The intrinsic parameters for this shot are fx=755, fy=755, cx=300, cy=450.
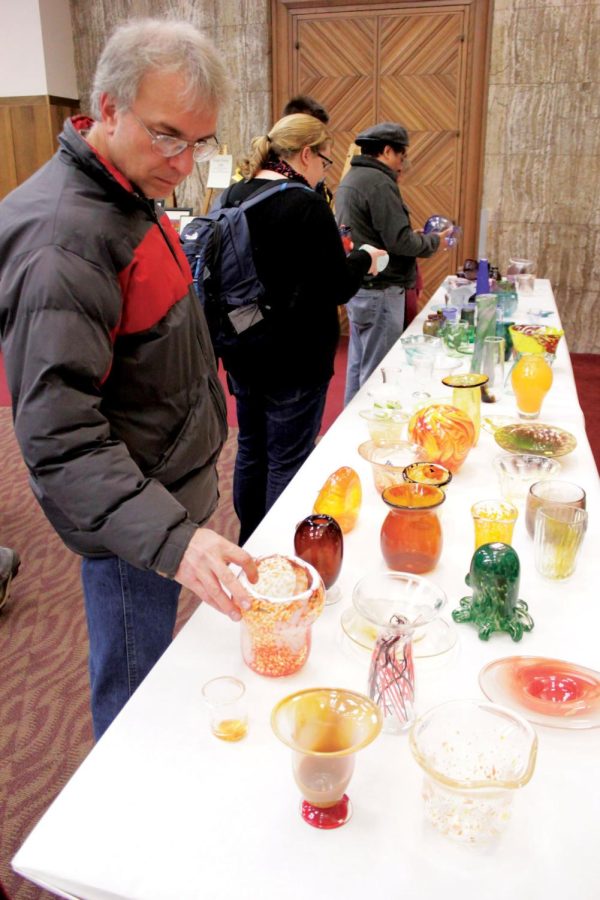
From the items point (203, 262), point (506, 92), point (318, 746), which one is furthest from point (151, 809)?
point (506, 92)

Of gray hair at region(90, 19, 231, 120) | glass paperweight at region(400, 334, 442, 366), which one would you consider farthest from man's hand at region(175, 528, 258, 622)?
glass paperweight at region(400, 334, 442, 366)

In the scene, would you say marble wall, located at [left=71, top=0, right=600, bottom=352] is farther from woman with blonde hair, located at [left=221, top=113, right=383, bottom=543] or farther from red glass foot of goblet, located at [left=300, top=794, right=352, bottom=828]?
red glass foot of goblet, located at [left=300, top=794, right=352, bottom=828]

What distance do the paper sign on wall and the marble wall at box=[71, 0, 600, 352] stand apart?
2.35 feet

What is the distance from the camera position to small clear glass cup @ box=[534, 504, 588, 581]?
3.87ft

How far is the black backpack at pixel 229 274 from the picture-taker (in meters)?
1.97

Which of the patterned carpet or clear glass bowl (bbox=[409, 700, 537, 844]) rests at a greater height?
clear glass bowl (bbox=[409, 700, 537, 844])

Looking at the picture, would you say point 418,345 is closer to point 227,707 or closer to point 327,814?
point 227,707

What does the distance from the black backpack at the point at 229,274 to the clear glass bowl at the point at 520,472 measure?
0.86 meters

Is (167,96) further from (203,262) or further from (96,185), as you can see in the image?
(203,262)

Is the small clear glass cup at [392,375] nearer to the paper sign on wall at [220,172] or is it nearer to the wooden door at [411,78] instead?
the paper sign on wall at [220,172]

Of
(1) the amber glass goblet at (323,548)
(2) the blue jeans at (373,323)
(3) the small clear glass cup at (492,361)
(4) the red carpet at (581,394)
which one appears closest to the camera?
(1) the amber glass goblet at (323,548)

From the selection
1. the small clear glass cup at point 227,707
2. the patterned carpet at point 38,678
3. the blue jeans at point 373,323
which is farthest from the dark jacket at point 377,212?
the small clear glass cup at point 227,707

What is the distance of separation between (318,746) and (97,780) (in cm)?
25

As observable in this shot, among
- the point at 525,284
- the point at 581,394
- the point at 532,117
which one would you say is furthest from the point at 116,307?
the point at 532,117
